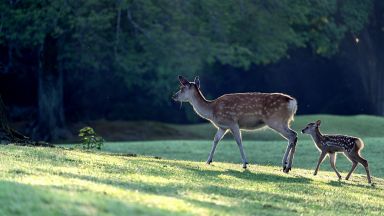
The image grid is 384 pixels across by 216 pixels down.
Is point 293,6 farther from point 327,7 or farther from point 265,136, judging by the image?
point 265,136

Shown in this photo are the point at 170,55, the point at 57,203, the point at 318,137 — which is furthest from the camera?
the point at 170,55

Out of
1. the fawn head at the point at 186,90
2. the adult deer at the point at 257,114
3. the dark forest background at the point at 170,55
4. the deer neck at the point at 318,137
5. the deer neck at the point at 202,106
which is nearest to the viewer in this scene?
the adult deer at the point at 257,114

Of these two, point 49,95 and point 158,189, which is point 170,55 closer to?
point 49,95

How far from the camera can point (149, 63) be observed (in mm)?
37719

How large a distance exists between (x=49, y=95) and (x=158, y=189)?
1071 inches

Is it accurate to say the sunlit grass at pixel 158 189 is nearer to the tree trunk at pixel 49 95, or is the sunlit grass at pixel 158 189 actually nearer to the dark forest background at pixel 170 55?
the dark forest background at pixel 170 55

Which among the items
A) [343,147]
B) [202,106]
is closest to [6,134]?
[202,106]

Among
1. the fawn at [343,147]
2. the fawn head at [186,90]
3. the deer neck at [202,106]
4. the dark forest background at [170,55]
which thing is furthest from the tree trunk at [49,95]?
the fawn at [343,147]

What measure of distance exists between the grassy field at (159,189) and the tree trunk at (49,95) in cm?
2053

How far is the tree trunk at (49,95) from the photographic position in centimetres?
3806

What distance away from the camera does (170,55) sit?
123 ft

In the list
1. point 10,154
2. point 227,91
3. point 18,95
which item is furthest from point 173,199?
point 227,91

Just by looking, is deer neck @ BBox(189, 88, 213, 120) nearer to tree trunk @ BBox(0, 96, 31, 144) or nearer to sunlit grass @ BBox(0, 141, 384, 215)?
sunlit grass @ BBox(0, 141, 384, 215)

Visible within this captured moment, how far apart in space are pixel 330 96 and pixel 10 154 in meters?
37.6
